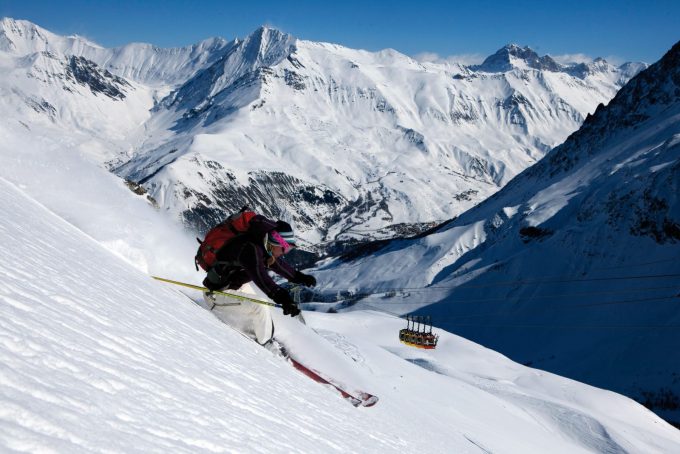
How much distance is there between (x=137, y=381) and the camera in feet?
14.7

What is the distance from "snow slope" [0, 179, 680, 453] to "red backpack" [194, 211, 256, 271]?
3.06ft

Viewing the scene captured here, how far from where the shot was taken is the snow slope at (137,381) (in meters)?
3.25

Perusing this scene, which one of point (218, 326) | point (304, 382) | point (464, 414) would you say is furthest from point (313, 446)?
point (464, 414)

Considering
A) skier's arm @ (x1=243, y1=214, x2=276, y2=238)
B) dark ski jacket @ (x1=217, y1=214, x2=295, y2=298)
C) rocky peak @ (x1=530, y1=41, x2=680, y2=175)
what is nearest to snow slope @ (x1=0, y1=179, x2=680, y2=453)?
dark ski jacket @ (x1=217, y1=214, x2=295, y2=298)

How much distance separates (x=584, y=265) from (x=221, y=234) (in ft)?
306

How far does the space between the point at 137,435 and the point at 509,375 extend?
103 ft

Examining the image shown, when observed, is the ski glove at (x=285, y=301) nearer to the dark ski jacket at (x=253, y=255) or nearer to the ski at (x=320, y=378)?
the dark ski jacket at (x=253, y=255)

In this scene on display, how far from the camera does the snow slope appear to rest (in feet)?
10.6

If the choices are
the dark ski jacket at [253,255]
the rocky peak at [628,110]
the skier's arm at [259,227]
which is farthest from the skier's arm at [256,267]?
the rocky peak at [628,110]

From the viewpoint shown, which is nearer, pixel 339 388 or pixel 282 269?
pixel 339 388

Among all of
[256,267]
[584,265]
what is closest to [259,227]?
[256,267]

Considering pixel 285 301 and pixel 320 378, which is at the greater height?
pixel 285 301

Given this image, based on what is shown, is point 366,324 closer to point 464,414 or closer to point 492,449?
point 464,414

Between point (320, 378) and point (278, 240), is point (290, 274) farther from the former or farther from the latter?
point (320, 378)
